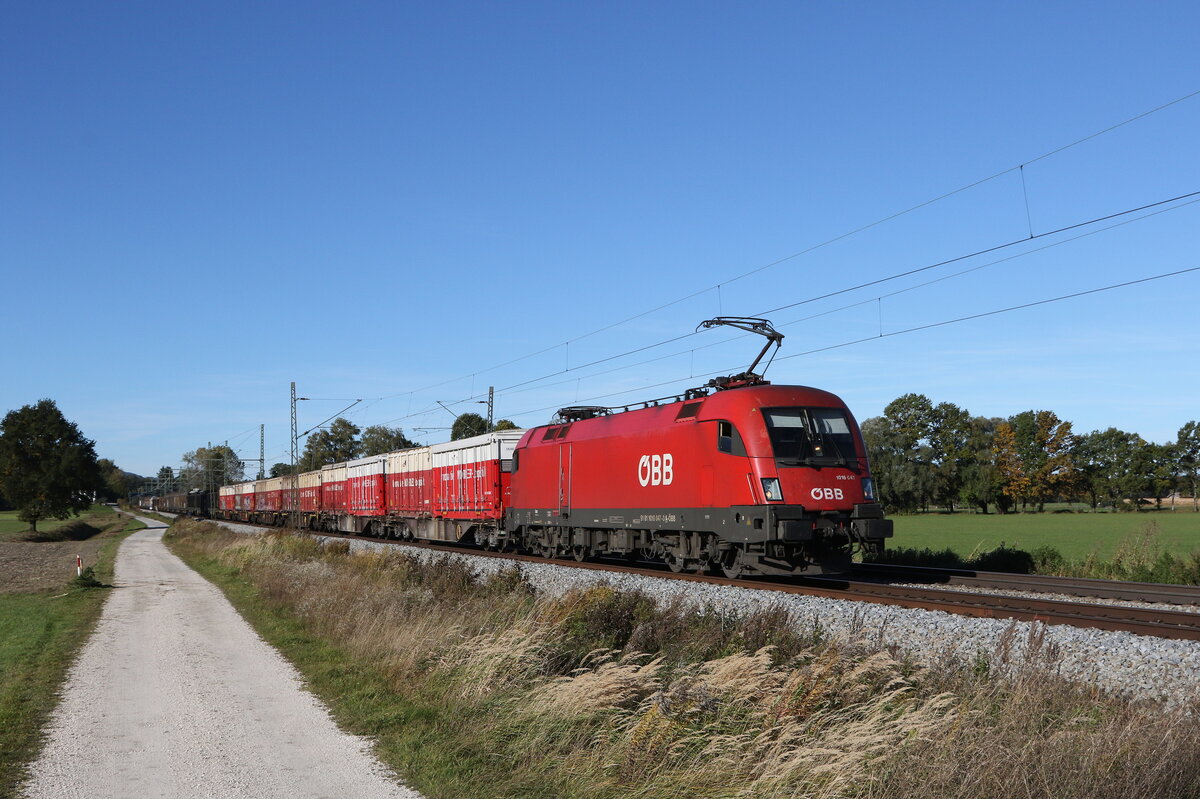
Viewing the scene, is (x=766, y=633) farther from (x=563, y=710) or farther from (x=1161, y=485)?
(x=1161, y=485)

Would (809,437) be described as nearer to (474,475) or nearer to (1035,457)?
(474,475)

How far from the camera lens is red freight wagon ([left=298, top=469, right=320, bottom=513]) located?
213 ft

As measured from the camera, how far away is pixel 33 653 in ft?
48.4

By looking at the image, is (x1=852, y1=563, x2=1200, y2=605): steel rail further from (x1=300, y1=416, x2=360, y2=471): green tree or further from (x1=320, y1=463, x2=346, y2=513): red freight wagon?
(x1=300, y1=416, x2=360, y2=471): green tree

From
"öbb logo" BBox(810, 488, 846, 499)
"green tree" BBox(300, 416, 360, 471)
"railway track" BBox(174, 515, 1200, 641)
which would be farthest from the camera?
"green tree" BBox(300, 416, 360, 471)

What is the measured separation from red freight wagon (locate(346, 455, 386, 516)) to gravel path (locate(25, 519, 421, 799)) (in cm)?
3458

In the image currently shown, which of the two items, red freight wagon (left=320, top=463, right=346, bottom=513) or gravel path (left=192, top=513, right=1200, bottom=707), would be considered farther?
red freight wagon (left=320, top=463, right=346, bottom=513)

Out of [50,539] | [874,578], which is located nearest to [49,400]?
[50,539]

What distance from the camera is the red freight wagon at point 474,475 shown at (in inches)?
1378

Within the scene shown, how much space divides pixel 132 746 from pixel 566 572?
1489cm

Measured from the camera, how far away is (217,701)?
11.0 metres

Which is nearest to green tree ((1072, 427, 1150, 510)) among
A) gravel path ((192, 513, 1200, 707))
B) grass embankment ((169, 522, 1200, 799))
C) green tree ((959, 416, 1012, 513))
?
green tree ((959, 416, 1012, 513))

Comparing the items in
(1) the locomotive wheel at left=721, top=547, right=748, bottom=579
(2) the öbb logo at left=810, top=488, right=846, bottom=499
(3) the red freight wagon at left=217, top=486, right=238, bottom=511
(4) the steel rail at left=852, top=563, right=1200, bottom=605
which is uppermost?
(3) the red freight wagon at left=217, top=486, right=238, bottom=511

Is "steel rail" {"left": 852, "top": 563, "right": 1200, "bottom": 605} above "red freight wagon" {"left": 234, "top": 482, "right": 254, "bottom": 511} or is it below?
below
